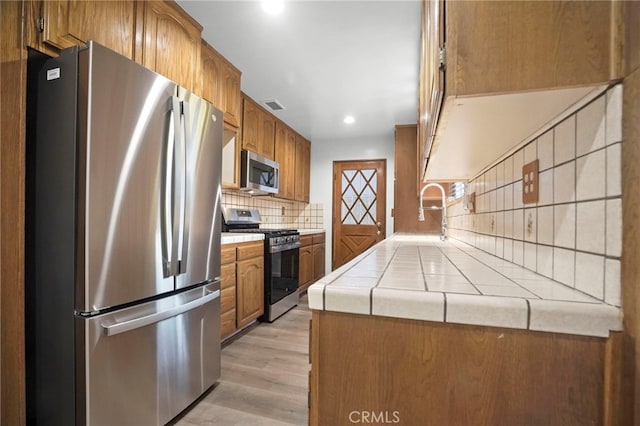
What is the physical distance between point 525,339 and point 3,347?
1735 mm

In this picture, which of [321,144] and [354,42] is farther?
[321,144]

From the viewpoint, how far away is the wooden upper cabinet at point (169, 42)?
154 centimetres

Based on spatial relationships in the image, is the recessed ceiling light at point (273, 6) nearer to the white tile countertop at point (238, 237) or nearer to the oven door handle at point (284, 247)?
the white tile countertop at point (238, 237)

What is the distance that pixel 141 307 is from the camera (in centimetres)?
126

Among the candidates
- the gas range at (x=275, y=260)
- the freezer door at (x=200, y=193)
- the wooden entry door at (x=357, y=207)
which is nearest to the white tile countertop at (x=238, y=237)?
the gas range at (x=275, y=260)

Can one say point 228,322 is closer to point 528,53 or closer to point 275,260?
point 275,260

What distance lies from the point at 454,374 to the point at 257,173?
2853 mm

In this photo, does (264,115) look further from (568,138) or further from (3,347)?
(568,138)

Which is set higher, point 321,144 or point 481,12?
point 321,144

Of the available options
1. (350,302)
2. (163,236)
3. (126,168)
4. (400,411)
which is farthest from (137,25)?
(400,411)

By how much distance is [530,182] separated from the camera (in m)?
0.84

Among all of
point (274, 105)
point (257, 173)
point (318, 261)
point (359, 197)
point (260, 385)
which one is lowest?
point (260, 385)

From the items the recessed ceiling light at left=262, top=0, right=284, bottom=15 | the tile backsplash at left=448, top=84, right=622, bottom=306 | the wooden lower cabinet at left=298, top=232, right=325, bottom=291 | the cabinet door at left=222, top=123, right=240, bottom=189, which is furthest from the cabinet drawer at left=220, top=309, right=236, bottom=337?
the recessed ceiling light at left=262, top=0, right=284, bottom=15

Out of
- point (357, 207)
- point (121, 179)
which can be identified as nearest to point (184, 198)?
point (121, 179)
